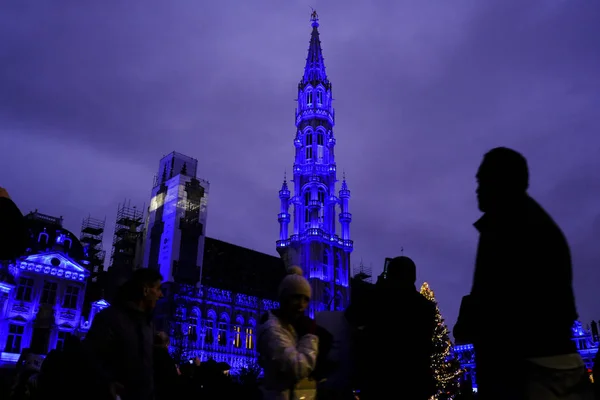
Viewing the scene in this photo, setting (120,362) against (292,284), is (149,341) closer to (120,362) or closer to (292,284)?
(120,362)

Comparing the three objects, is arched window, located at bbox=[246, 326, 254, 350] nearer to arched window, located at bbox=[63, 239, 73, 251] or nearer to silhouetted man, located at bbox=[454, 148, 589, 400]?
arched window, located at bbox=[63, 239, 73, 251]

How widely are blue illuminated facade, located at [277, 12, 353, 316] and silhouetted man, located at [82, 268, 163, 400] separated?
154 ft

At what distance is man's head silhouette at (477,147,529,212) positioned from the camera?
3451mm

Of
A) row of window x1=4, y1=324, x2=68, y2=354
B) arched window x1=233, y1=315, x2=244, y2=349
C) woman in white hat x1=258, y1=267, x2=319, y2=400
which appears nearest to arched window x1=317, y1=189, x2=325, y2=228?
arched window x1=233, y1=315, x2=244, y2=349

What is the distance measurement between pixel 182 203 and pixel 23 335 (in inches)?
739

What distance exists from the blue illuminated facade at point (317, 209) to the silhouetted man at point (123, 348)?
1851 inches

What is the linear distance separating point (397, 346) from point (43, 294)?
114 feet

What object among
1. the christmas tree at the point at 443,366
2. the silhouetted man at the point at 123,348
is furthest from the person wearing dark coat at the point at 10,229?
the christmas tree at the point at 443,366

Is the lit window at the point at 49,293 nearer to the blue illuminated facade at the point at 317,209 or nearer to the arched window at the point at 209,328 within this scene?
the arched window at the point at 209,328

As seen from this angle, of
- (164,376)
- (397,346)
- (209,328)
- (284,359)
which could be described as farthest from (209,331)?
(284,359)

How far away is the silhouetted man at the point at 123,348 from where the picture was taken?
435cm

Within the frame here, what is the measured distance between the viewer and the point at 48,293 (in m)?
34.2

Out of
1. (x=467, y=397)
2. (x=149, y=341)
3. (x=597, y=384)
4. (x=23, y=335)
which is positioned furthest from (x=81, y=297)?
(x=597, y=384)

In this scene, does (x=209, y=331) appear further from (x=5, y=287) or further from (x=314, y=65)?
(x=314, y=65)
